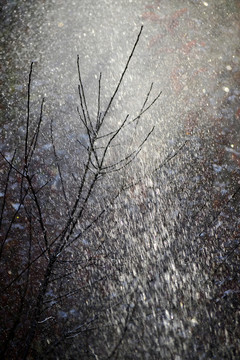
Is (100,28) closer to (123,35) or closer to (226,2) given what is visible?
(123,35)

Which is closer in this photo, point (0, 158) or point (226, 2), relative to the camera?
point (0, 158)

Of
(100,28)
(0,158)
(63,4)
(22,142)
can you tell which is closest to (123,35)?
(100,28)

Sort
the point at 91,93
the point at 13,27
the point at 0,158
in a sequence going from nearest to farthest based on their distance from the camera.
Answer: the point at 0,158
the point at 91,93
the point at 13,27

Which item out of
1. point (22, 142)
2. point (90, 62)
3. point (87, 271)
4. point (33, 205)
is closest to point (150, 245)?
point (87, 271)

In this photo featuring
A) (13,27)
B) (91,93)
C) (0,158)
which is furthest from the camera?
(13,27)

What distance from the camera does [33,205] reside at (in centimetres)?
262


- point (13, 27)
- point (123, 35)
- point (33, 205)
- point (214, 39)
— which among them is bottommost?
point (33, 205)

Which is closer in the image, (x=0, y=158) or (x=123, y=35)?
(x=0, y=158)

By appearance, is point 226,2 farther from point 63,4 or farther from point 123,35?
point 63,4

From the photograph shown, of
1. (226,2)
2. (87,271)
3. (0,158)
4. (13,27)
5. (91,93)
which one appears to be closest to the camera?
(87,271)

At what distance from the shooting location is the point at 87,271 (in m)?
2.57

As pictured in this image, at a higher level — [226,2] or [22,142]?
[226,2]

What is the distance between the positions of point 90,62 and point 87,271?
217 centimetres

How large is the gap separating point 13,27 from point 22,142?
1.48 meters
